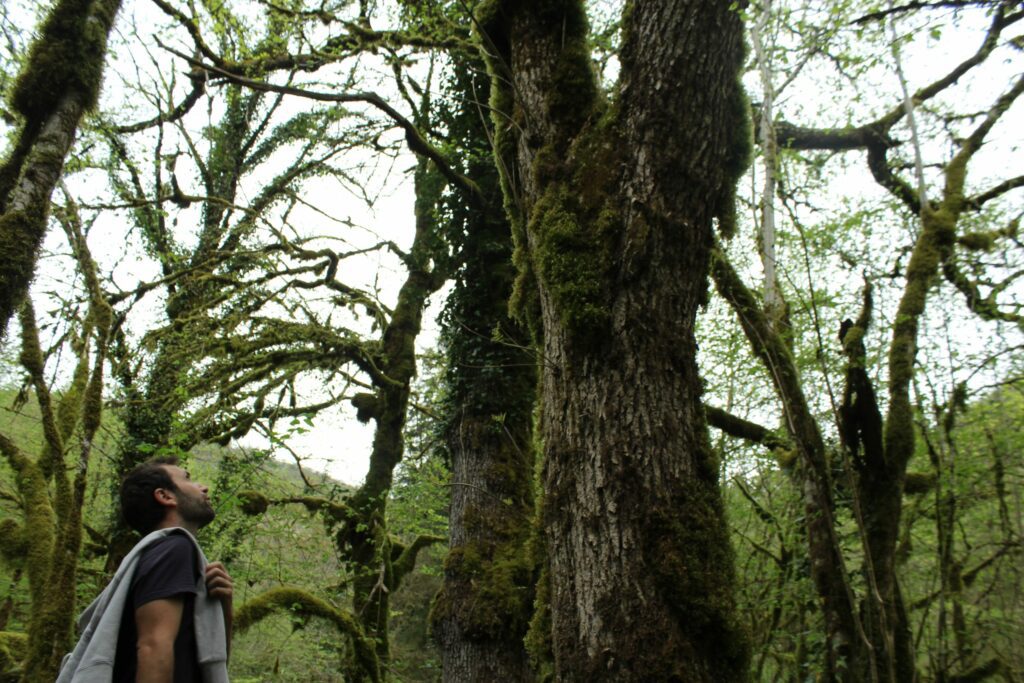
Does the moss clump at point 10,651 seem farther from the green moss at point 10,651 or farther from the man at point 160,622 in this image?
the man at point 160,622

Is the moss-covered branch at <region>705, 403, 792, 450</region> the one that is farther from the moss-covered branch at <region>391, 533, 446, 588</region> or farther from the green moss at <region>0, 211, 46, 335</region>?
the green moss at <region>0, 211, 46, 335</region>

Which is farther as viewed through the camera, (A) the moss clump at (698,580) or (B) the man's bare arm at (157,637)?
(A) the moss clump at (698,580)

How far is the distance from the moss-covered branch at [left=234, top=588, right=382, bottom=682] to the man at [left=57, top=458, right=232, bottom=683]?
465cm

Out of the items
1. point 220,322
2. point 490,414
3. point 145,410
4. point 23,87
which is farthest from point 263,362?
point 23,87

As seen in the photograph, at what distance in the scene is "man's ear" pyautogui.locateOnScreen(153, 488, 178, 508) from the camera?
248 centimetres

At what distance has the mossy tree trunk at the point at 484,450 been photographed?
5.46 metres

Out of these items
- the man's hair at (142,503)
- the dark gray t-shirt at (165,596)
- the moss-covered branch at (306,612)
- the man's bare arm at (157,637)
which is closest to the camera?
the man's bare arm at (157,637)

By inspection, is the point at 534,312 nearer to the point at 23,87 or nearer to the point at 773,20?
the point at 23,87

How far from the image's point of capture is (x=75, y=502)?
4.08 meters

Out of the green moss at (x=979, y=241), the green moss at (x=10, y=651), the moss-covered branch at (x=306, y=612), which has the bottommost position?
the green moss at (x=10, y=651)

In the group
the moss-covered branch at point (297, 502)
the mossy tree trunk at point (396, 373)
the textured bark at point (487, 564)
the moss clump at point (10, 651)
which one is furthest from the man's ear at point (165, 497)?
the mossy tree trunk at point (396, 373)

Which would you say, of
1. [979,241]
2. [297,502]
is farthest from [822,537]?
[297,502]

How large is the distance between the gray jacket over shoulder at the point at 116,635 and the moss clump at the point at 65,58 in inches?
110

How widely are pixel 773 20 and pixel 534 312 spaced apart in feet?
15.7
